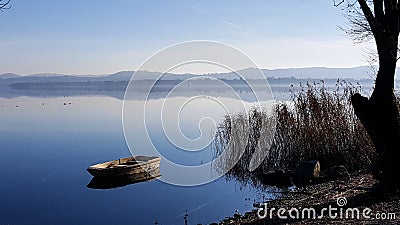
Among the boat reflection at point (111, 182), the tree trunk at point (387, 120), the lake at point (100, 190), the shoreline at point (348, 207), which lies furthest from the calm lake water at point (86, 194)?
the tree trunk at point (387, 120)

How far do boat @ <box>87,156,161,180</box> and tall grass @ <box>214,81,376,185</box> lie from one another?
2.66 m

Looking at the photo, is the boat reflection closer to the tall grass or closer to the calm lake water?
the calm lake water

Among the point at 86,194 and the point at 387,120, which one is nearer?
the point at 387,120

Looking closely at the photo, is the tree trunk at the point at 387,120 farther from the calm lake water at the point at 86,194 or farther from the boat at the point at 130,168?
the boat at the point at 130,168

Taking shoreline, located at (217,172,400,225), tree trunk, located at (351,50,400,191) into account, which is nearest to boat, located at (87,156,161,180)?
shoreline, located at (217,172,400,225)

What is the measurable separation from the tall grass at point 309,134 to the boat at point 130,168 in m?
2.66

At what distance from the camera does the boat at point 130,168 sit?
1411 cm

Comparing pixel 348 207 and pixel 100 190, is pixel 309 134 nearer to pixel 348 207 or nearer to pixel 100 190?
pixel 348 207

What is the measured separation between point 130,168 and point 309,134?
5.78 meters

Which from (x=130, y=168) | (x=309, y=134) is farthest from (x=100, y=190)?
(x=309, y=134)

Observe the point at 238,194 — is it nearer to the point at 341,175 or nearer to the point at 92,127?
the point at 341,175

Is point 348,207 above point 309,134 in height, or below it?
below

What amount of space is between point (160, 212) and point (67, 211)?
2.50m

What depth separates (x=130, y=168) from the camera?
14.6 m
